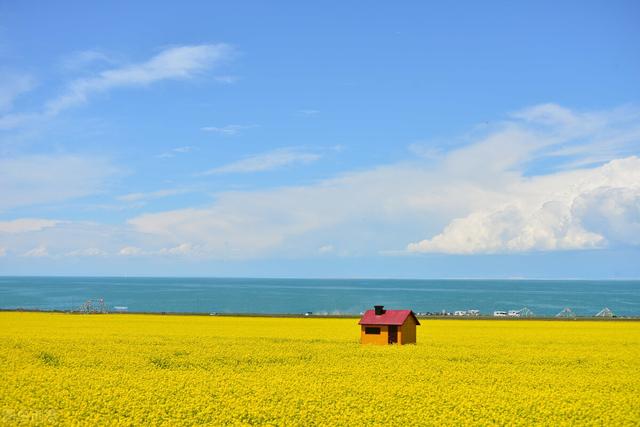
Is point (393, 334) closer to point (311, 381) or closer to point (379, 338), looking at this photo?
point (379, 338)

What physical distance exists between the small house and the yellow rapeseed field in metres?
1.52

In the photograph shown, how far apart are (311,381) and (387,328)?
55.1ft

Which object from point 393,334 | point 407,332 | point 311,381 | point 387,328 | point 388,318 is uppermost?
point 388,318

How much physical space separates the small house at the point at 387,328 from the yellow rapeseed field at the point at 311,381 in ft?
4.98

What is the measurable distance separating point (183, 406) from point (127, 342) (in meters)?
21.8

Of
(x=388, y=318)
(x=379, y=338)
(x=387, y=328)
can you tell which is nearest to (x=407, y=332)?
(x=387, y=328)

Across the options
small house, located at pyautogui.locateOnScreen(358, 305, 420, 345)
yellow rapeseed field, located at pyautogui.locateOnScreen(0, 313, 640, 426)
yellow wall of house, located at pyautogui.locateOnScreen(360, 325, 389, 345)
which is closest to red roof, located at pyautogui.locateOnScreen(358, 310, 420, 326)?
small house, located at pyautogui.locateOnScreen(358, 305, 420, 345)

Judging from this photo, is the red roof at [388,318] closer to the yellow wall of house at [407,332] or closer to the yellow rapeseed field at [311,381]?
the yellow wall of house at [407,332]

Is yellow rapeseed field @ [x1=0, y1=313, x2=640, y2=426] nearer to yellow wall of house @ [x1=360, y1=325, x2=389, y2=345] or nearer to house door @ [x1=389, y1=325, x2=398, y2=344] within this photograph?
yellow wall of house @ [x1=360, y1=325, x2=389, y2=345]

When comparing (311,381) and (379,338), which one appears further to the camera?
(379,338)

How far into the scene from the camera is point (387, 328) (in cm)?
4234

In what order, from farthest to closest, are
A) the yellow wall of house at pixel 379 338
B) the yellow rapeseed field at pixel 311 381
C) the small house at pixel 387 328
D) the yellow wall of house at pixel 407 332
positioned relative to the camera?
1. the yellow wall of house at pixel 379 338
2. the small house at pixel 387 328
3. the yellow wall of house at pixel 407 332
4. the yellow rapeseed field at pixel 311 381

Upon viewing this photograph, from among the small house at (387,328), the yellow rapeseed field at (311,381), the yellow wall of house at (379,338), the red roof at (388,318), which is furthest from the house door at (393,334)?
the yellow rapeseed field at (311,381)

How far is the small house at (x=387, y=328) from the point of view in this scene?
137ft
